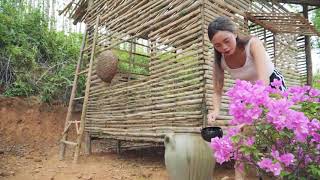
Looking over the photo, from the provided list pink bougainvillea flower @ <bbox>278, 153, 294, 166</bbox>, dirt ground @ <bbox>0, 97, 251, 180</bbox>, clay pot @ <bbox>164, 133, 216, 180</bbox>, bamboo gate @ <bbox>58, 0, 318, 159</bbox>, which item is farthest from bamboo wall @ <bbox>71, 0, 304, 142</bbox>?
pink bougainvillea flower @ <bbox>278, 153, 294, 166</bbox>

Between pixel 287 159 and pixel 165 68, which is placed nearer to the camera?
pixel 287 159

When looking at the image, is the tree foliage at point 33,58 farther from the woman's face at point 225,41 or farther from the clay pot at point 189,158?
the woman's face at point 225,41

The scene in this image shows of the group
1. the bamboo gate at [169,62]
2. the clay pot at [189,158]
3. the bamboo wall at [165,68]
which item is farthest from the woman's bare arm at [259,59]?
the bamboo wall at [165,68]

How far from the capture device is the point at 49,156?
7641 millimetres

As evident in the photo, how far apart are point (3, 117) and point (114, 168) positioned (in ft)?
12.8

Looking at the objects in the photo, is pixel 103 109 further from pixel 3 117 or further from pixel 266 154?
pixel 266 154

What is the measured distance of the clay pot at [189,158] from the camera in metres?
3.50

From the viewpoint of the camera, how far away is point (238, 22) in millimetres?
6133

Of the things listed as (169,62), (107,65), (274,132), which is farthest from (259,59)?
(107,65)

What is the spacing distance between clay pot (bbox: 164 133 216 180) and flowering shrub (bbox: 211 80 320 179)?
1822mm

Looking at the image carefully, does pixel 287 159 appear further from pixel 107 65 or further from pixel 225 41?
pixel 107 65

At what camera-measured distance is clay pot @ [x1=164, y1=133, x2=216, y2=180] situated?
3498 mm

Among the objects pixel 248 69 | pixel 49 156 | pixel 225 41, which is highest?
pixel 225 41

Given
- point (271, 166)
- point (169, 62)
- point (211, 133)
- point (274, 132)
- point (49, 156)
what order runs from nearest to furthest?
point (271, 166), point (274, 132), point (211, 133), point (169, 62), point (49, 156)
